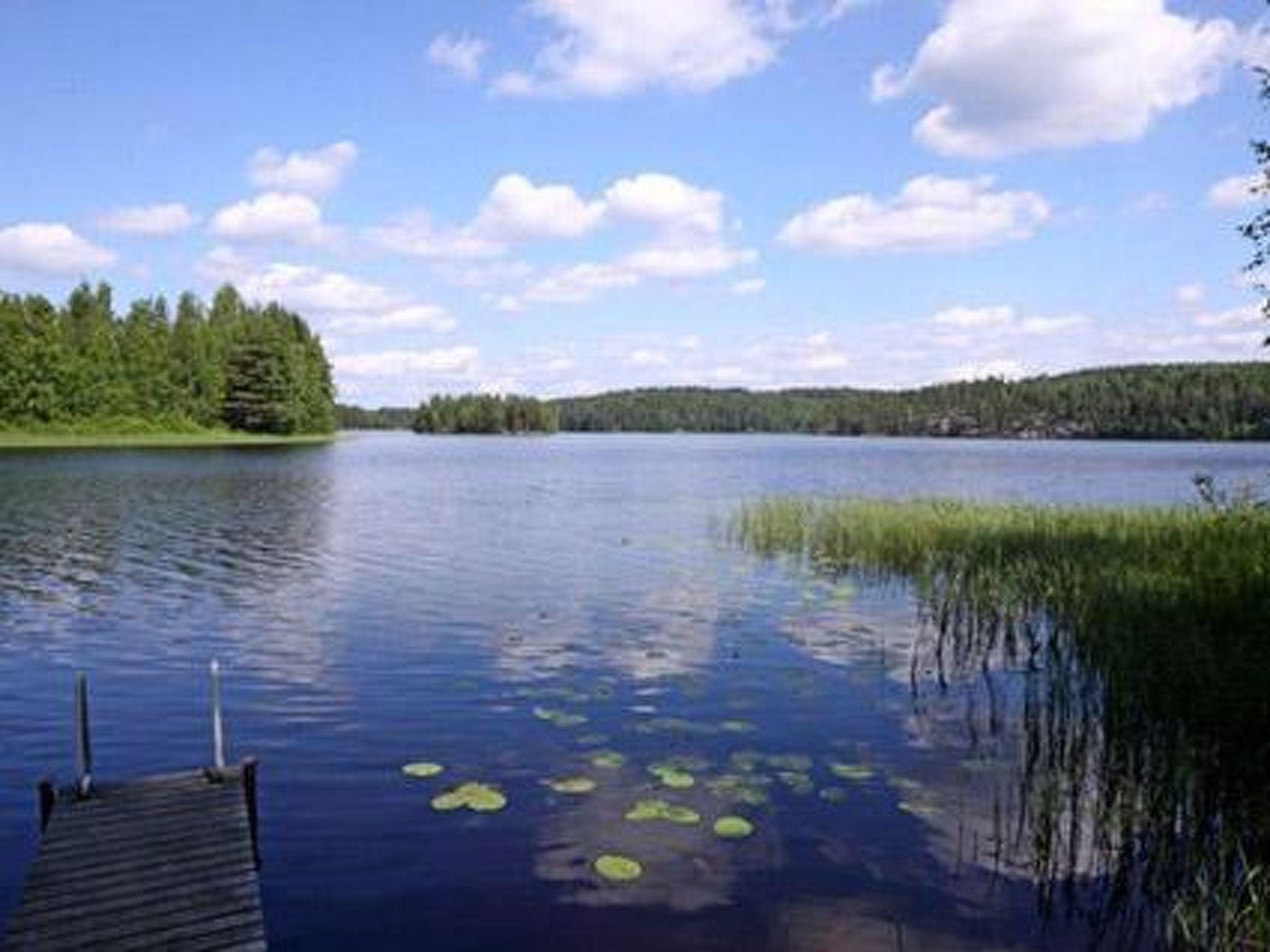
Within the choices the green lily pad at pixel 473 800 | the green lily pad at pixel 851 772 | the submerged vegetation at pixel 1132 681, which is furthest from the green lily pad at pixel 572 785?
the submerged vegetation at pixel 1132 681

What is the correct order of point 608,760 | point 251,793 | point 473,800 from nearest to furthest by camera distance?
point 251,793
point 473,800
point 608,760

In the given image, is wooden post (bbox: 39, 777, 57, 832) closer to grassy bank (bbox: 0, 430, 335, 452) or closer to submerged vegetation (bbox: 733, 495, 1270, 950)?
submerged vegetation (bbox: 733, 495, 1270, 950)

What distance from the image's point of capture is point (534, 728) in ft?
50.0

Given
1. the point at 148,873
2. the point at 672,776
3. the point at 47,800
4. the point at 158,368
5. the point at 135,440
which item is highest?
the point at 158,368

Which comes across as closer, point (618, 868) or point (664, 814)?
point (618, 868)

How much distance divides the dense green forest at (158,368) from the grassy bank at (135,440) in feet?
3.69

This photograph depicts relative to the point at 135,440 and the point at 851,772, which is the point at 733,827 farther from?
the point at 135,440

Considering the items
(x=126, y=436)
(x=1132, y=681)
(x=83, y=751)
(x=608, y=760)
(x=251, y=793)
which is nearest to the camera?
(x=83, y=751)

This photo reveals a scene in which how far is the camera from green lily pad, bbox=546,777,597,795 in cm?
1257

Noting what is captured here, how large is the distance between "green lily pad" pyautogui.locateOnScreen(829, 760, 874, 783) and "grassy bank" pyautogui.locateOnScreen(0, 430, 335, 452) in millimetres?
89240

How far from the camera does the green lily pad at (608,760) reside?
13.5 metres

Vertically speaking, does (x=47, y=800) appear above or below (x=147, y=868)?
above

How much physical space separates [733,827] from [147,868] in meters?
5.88

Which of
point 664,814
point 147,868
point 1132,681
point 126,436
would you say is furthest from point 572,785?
point 126,436
